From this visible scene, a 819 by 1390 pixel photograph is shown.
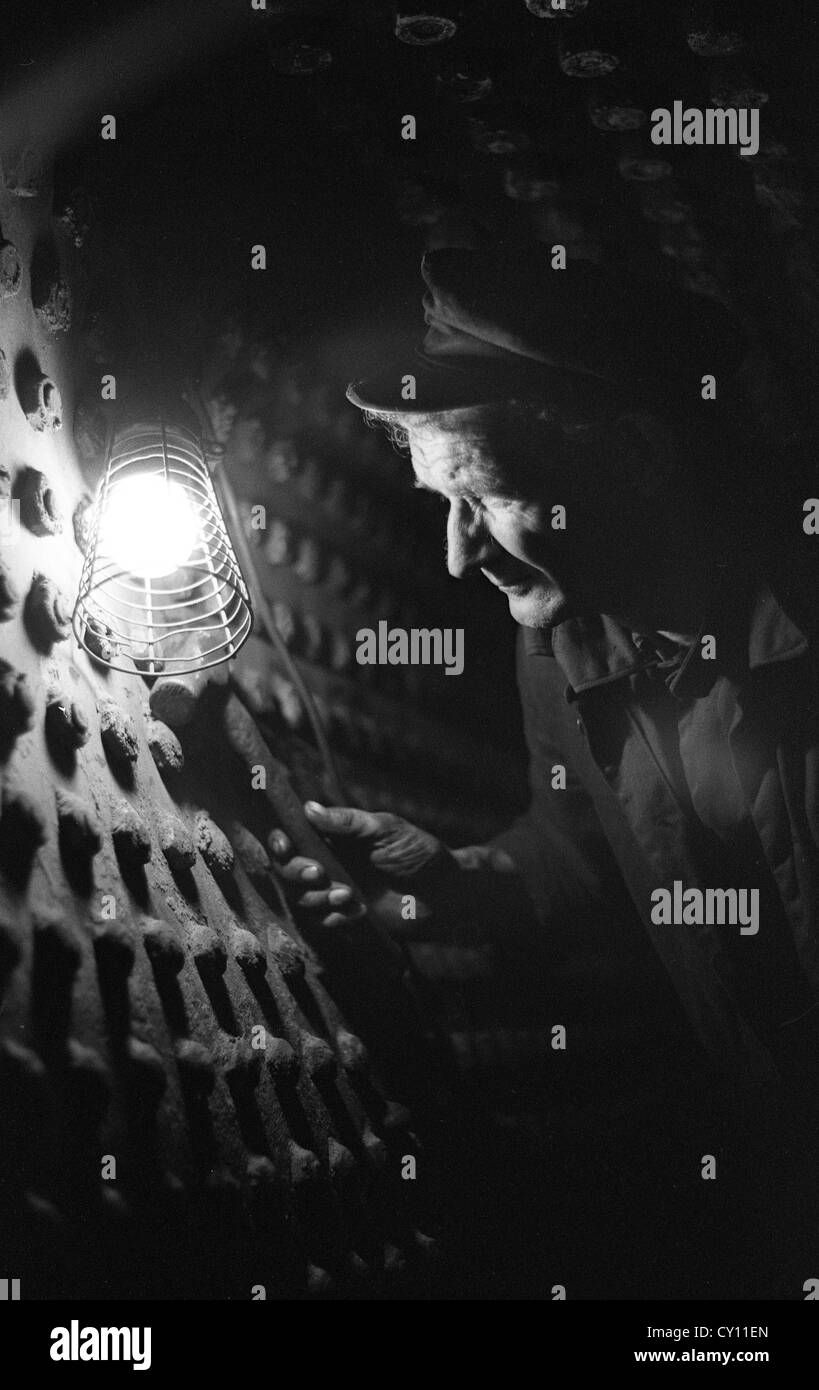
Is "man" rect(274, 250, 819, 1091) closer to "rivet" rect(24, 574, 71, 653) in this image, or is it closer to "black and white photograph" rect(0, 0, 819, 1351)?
"black and white photograph" rect(0, 0, 819, 1351)

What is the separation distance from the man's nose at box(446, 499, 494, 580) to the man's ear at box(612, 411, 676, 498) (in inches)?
13.5

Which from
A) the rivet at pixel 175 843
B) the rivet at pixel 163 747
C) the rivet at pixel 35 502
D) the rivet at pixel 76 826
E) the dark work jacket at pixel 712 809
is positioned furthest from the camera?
the dark work jacket at pixel 712 809

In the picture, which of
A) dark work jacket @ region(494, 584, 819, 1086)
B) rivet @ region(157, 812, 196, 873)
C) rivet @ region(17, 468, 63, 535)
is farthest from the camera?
dark work jacket @ region(494, 584, 819, 1086)

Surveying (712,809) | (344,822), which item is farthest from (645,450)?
(344,822)

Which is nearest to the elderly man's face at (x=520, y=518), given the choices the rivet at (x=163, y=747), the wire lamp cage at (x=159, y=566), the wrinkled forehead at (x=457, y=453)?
the wrinkled forehead at (x=457, y=453)

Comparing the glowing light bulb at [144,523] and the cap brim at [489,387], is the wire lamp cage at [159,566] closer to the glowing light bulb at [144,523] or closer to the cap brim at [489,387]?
the glowing light bulb at [144,523]

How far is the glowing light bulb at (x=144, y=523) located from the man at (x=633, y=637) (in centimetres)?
52

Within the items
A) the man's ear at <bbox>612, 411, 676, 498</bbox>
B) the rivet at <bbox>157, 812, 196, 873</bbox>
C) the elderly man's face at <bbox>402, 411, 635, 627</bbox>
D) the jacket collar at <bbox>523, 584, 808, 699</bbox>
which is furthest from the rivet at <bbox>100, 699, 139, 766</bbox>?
the man's ear at <bbox>612, 411, 676, 498</bbox>

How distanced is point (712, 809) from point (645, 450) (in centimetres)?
82

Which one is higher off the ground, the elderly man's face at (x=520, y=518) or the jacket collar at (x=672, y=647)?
the elderly man's face at (x=520, y=518)

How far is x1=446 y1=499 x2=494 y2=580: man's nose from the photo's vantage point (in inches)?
111

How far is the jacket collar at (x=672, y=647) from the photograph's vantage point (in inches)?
111

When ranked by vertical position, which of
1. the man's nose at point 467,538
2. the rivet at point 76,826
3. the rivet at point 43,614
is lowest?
the rivet at point 76,826

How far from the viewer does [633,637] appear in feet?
9.30
